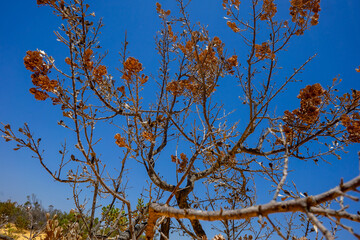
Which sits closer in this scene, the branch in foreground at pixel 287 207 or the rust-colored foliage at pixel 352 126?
the branch in foreground at pixel 287 207

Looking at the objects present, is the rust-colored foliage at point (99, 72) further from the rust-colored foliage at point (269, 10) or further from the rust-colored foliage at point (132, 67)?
the rust-colored foliage at point (269, 10)

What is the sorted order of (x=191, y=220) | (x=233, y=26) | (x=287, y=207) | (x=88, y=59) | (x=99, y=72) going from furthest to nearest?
(x=191, y=220), (x=233, y=26), (x=99, y=72), (x=88, y=59), (x=287, y=207)

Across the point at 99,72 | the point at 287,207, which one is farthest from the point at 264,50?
the point at 287,207

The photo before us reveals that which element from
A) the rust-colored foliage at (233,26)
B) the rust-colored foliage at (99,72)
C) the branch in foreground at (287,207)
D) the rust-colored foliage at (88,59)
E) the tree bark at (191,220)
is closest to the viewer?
the branch in foreground at (287,207)

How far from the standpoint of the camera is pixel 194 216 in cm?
125

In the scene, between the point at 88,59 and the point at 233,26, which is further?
the point at 233,26

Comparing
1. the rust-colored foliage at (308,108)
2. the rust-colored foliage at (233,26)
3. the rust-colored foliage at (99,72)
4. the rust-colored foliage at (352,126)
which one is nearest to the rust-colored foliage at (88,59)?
the rust-colored foliage at (99,72)

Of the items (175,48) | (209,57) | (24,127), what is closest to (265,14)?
(209,57)

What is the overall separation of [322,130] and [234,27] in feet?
8.42

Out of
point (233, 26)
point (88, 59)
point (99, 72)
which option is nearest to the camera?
point (88, 59)

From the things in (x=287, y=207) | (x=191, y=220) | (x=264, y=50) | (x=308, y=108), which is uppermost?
(x=264, y=50)

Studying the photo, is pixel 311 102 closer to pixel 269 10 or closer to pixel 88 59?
pixel 269 10

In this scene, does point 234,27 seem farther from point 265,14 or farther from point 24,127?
point 24,127

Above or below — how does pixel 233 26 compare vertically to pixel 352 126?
above
